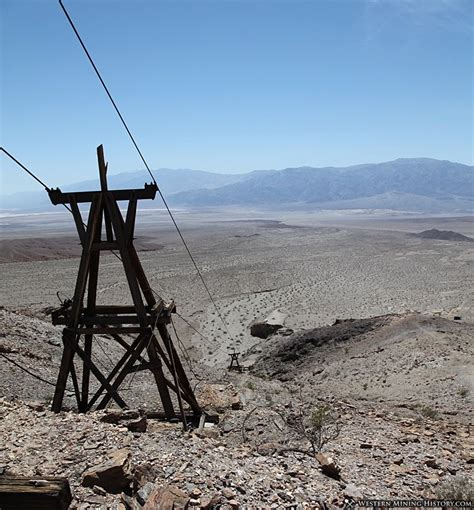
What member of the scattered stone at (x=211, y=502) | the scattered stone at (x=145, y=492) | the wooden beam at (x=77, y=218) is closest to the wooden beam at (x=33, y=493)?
the scattered stone at (x=145, y=492)

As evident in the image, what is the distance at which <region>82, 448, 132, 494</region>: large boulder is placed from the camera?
487 cm

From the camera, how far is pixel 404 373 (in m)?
14.0

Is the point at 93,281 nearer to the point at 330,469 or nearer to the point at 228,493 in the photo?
the point at 228,493

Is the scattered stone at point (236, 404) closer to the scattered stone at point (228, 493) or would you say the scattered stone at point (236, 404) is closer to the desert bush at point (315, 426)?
the desert bush at point (315, 426)

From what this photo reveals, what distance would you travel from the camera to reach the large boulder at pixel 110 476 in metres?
4.87

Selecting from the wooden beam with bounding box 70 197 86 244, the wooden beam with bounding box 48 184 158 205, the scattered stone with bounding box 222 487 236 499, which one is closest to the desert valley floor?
the scattered stone with bounding box 222 487 236 499

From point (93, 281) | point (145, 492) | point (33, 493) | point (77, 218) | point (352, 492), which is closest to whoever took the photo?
point (33, 493)

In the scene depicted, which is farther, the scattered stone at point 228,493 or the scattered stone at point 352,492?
the scattered stone at point 352,492

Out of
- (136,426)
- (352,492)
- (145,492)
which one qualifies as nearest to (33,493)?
(145,492)

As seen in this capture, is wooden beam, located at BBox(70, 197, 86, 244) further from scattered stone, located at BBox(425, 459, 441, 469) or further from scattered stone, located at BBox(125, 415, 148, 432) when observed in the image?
scattered stone, located at BBox(425, 459, 441, 469)

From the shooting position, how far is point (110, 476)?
4.92 m

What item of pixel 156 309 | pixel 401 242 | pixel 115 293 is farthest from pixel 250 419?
pixel 401 242

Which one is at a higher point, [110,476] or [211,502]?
[110,476]

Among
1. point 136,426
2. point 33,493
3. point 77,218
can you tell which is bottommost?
point 136,426
